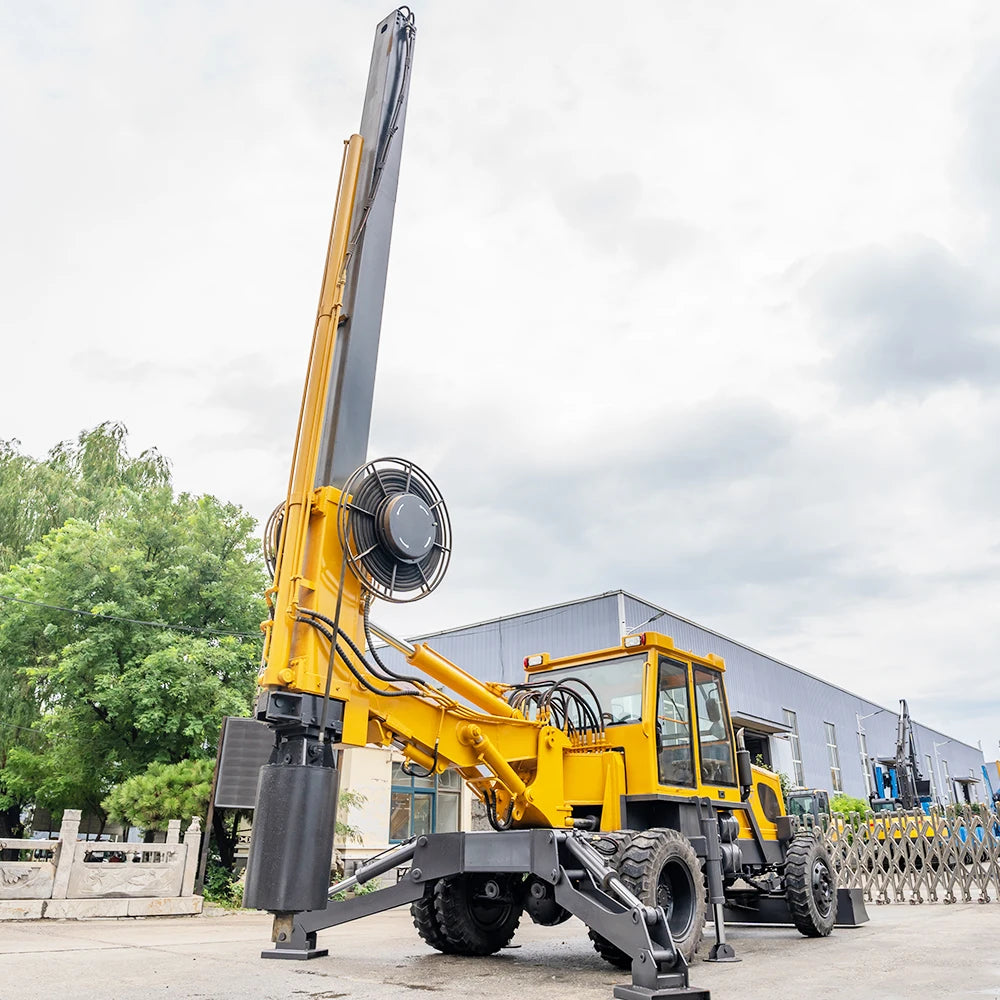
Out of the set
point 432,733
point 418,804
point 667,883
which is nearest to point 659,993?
point 667,883

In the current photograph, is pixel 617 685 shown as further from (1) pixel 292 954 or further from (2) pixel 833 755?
(2) pixel 833 755

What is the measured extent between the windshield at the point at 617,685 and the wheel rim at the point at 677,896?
137cm

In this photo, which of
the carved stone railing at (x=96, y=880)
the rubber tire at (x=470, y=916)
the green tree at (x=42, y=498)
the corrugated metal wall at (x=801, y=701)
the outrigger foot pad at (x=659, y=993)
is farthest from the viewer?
the corrugated metal wall at (x=801, y=701)

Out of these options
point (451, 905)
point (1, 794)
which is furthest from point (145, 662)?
point (451, 905)

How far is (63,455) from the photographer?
81.5 ft

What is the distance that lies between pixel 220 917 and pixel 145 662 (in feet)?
15.6

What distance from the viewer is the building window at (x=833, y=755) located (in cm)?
3703

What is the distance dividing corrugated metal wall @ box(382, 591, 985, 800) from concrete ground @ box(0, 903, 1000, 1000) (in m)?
15.6

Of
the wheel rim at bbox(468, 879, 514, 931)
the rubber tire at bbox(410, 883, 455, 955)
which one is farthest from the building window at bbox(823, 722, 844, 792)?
the rubber tire at bbox(410, 883, 455, 955)

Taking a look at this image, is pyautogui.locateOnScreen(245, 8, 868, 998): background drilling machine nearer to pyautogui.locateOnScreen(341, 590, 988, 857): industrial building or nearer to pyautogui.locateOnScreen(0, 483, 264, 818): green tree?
pyautogui.locateOnScreen(0, 483, 264, 818): green tree

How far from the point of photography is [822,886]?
29.5ft

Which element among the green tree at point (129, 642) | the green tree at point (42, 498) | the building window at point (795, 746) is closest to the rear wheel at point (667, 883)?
the green tree at point (129, 642)

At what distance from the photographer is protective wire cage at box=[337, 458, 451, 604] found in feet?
17.4

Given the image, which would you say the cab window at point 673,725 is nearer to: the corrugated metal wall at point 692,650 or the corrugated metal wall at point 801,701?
the corrugated metal wall at point 692,650
